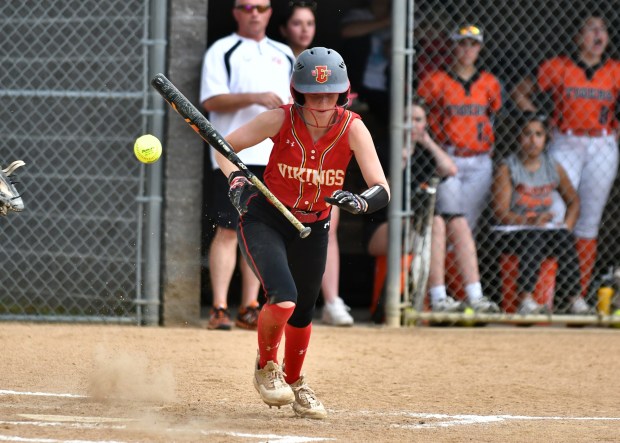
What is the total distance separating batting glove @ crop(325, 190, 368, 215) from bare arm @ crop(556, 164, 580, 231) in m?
4.08

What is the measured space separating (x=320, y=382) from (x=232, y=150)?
1666 millimetres

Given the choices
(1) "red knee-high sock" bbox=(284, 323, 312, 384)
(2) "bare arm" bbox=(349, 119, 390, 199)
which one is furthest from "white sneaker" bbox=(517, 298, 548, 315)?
(2) "bare arm" bbox=(349, 119, 390, 199)

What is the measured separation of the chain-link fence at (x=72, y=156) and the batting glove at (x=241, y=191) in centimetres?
298

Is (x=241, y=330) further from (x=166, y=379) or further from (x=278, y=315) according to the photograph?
(x=278, y=315)

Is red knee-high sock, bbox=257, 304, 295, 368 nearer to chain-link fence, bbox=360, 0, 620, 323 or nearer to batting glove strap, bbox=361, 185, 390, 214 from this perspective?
batting glove strap, bbox=361, 185, 390, 214

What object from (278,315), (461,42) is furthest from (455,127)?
(278,315)

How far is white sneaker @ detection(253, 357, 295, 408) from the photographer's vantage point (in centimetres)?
505

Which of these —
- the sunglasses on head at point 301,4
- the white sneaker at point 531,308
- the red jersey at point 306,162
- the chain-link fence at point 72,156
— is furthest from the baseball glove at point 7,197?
the white sneaker at point 531,308

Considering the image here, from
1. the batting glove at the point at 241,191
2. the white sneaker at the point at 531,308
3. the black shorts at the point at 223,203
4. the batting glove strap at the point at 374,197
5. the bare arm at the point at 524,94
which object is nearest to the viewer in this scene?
the batting glove strap at the point at 374,197

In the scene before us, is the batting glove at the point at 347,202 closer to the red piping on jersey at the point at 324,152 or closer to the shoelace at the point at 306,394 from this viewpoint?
the red piping on jersey at the point at 324,152

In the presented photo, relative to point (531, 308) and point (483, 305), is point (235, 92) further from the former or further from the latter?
point (531, 308)

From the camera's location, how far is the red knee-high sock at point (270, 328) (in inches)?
194

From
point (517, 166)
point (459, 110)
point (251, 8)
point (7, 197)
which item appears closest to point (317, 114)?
point (7, 197)

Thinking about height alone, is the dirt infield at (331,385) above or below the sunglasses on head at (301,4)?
below
